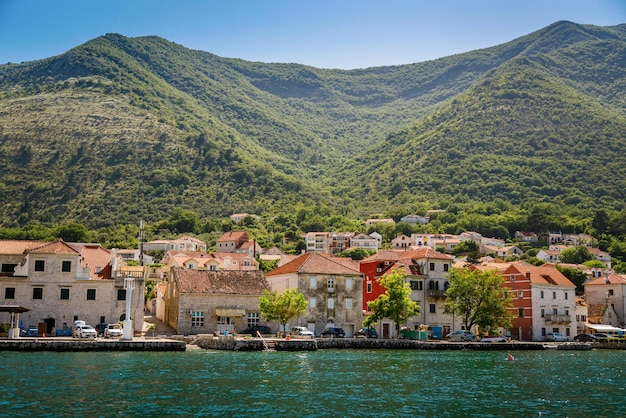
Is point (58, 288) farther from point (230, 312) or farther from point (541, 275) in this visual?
point (541, 275)

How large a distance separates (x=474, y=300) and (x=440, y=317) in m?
6.70

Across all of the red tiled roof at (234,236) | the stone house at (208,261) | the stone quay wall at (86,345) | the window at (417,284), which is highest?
the red tiled roof at (234,236)

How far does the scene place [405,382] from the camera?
43500 mm

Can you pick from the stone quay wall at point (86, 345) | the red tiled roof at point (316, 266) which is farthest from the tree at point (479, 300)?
the stone quay wall at point (86, 345)

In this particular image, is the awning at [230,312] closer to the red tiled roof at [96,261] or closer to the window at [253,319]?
the window at [253,319]

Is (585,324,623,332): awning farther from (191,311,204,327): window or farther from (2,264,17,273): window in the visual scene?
(2,264,17,273): window

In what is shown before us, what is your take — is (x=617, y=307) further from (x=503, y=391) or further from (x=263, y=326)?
(x=503, y=391)

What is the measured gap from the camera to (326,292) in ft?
265

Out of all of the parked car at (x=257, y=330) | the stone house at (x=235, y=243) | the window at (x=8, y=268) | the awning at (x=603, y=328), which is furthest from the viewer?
the stone house at (x=235, y=243)

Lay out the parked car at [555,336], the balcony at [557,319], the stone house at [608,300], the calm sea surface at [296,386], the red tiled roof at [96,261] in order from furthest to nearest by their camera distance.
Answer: the stone house at [608,300] < the balcony at [557,319] < the parked car at [555,336] < the red tiled roof at [96,261] < the calm sea surface at [296,386]

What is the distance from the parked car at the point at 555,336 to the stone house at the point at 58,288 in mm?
50546

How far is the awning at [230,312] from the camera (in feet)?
247

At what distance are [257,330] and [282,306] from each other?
4457 millimetres

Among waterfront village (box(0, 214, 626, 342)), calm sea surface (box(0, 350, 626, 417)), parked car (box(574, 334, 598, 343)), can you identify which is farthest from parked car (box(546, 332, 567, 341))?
calm sea surface (box(0, 350, 626, 417))
